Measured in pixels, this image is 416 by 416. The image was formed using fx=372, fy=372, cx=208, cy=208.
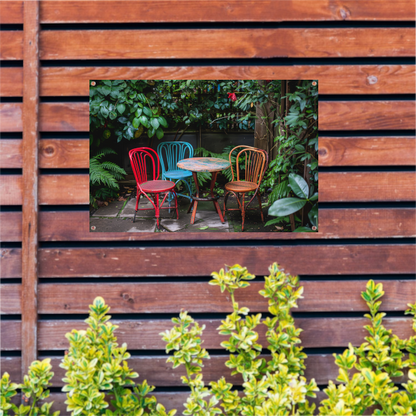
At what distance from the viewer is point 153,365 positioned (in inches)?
87.1

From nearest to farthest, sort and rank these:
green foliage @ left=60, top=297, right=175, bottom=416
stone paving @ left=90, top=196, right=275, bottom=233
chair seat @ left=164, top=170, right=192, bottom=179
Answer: green foliage @ left=60, top=297, right=175, bottom=416, stone paving @ left=90, top=196, right=275, bottom=233, chair seat @ left=164, top=170, right=192, bottom=179

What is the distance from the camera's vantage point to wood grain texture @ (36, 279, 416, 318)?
2.18 m

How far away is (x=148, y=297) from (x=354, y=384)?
1176 millimetres

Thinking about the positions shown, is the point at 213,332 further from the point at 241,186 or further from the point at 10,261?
the point at 241,186

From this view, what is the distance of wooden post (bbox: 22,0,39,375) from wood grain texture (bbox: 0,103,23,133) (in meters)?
0.05

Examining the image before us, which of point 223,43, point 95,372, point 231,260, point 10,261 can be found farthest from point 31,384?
point 223,43

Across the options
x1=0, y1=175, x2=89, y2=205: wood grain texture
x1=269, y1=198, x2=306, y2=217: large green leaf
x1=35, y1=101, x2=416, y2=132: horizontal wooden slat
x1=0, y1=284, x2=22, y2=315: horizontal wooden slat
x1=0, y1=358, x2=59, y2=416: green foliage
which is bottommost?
x1=0, y1=358, x2=59, y2=416: green foliage

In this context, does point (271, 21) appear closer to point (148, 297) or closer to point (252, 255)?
point (252, 255)

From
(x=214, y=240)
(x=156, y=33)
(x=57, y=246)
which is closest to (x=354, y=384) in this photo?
(x=214, y=240)

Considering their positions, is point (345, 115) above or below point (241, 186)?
above

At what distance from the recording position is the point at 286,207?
2291 mm

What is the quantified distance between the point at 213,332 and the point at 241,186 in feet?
5.02

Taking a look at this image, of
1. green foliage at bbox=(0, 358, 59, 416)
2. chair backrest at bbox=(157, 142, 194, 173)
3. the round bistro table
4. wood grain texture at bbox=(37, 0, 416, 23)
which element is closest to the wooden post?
wood grain texture at bbox=(37, 0, 416, 23)

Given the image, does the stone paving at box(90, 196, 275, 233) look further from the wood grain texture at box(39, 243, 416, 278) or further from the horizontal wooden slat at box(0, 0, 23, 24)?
the horizontal wooden slat at box(0, 0, 23, 24)
